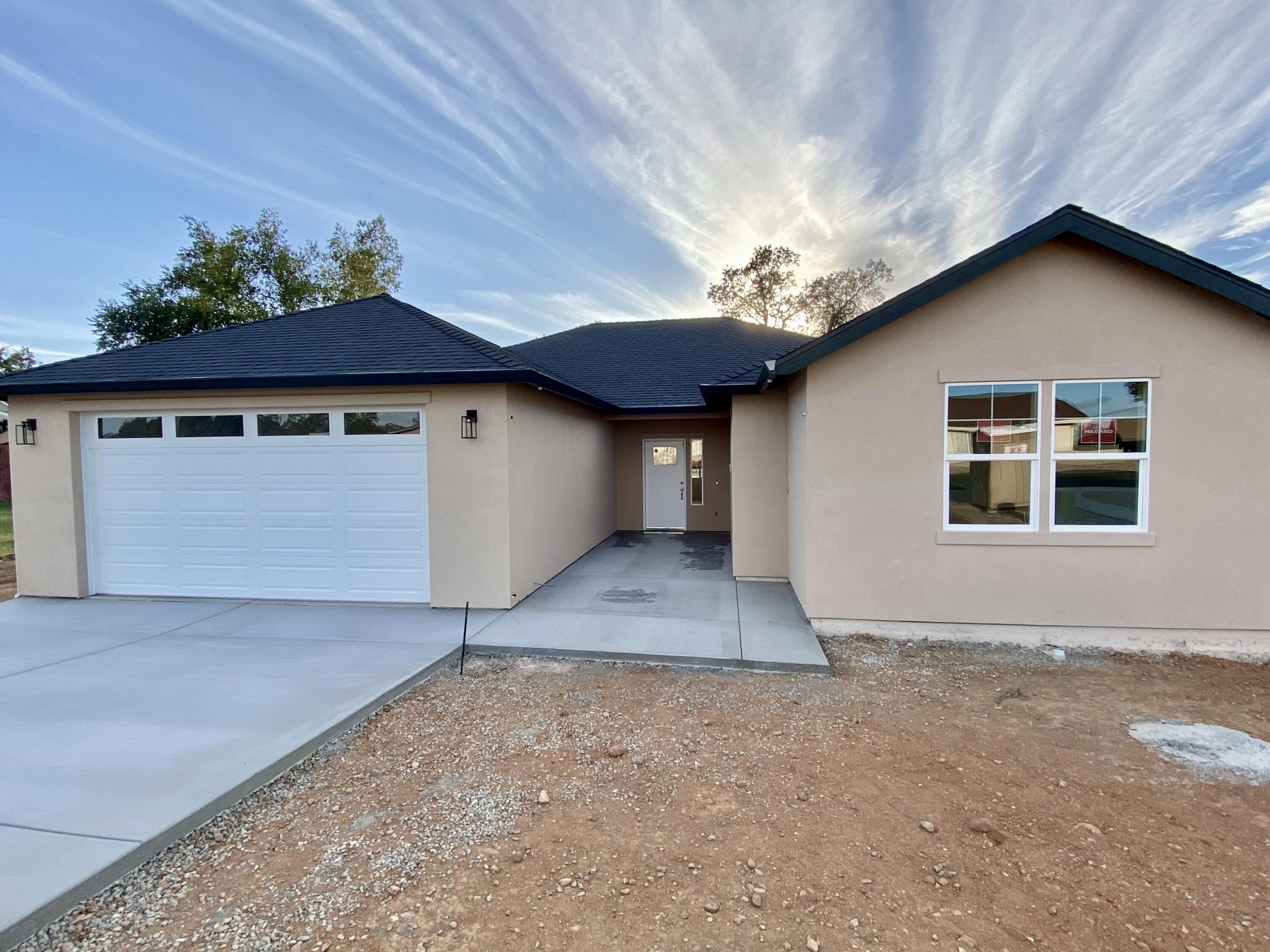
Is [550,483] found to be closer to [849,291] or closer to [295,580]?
[295,580]

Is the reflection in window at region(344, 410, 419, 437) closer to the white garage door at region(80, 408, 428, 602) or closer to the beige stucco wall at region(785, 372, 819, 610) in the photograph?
the white garage door at region(80, 408, 428, 602)

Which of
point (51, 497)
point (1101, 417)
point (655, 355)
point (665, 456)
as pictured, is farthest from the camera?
point (655, 355)

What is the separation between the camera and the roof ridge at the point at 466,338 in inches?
280

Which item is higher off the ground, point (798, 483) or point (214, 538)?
point (798, 483)

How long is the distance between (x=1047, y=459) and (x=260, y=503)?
9.56m

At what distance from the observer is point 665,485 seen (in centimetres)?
1366

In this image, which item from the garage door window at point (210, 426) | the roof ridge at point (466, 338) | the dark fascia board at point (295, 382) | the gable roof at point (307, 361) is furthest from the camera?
the garage door window at point (210, 426)

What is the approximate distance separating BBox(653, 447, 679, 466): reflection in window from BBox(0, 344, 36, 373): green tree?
40113 mm

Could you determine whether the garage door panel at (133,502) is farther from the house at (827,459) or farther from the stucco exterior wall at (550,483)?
the stucco exterior wall at (550,483)

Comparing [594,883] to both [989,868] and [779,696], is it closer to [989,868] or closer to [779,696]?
[989,868]

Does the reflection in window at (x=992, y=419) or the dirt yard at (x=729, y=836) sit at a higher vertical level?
the reflection in window at (x=992, y=419)

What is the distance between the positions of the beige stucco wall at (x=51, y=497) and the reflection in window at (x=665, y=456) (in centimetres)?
1011

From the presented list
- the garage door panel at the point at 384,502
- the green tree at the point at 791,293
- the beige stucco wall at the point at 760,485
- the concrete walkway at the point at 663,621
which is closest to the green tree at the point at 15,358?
the garage door panel at the point at 384,502

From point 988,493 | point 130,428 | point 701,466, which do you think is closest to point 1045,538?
point 988,493
